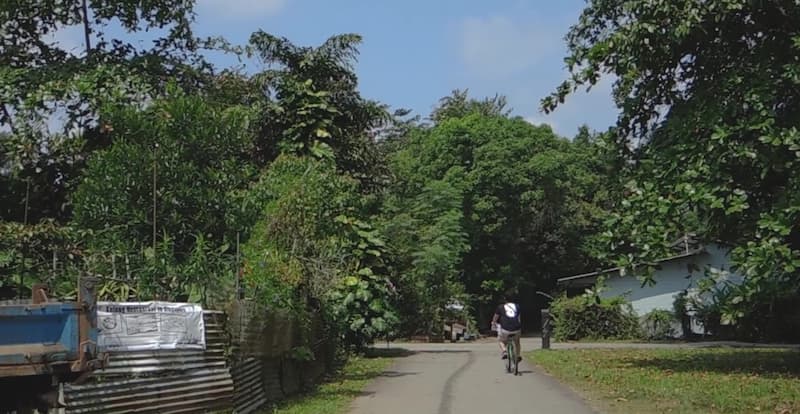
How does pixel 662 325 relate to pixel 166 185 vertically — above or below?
below

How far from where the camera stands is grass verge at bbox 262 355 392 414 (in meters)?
13.9

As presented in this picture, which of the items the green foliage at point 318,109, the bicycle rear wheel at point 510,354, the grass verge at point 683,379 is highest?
the green foliage at point 318,109

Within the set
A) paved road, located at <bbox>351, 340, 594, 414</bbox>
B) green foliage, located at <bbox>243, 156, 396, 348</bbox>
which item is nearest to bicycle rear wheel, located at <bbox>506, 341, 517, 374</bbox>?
paved road, located at <bbox>351, 340, 594, 414</bbox>

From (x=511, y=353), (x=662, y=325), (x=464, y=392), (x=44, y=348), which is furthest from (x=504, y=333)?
(x=662, y=325)

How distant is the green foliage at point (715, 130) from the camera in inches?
647

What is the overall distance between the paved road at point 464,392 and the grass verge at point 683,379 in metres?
0.58

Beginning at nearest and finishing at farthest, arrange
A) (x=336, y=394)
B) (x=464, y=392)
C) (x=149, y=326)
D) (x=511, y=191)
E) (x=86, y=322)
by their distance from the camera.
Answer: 1. (x=86, y=322)
2. (x=149, y=326)
3. (x=336, y=394)
4. (x=464, y=392)
5. (x=511, y=191)

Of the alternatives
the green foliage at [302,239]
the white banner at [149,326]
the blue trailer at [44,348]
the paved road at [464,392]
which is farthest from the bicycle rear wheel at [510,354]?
the blue trailer at [44,348]

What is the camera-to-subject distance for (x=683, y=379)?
706 inches

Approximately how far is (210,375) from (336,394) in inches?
176

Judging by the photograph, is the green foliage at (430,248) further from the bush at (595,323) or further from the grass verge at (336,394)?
the grass verge at (336,394)

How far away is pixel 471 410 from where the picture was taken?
13.8m

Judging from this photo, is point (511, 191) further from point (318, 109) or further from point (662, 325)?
point (318, 109)

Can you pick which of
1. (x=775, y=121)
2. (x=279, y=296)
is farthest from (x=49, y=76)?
(x=775, y=121)
